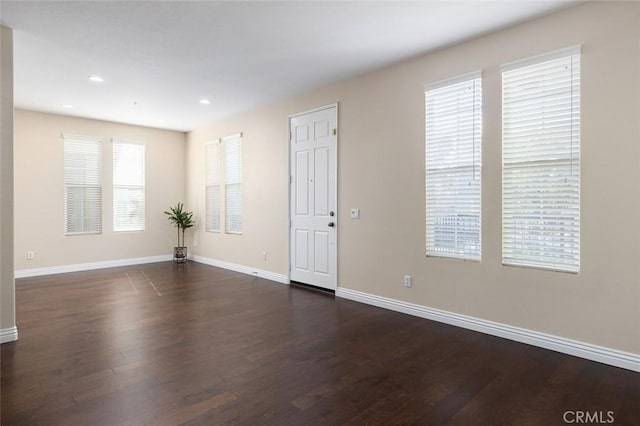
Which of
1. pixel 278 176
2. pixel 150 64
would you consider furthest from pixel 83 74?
pixel 278 176

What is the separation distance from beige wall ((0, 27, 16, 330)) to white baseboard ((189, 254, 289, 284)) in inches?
128

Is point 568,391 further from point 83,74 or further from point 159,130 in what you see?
point 159,130

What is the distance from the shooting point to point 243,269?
6305 millimetres

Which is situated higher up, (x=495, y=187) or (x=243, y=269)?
(x=495, y=187)

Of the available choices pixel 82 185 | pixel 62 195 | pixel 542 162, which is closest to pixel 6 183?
pixel 62 195

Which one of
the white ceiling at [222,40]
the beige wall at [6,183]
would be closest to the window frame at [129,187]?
the white ceiling at [222,40]

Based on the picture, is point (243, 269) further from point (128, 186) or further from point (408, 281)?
point (408, 281)

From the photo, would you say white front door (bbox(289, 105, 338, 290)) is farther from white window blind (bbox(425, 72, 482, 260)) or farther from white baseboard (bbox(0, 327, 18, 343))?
white baseboard (bbox(0, 327, 18, 343))

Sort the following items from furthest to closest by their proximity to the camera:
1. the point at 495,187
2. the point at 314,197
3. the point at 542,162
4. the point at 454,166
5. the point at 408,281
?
the point at 314,197 → the point at 408,281 → the point at 454,166 → the point at 495,187 → the point at 542,162

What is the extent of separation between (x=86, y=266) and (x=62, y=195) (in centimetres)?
137

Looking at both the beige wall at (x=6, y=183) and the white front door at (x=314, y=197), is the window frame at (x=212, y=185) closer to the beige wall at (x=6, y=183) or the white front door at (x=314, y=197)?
the white front door at (x=314, y=197)

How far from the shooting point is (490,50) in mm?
3334

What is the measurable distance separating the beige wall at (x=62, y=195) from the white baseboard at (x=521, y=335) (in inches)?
207

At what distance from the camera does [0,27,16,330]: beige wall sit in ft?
10.1
